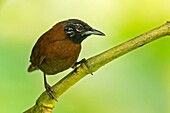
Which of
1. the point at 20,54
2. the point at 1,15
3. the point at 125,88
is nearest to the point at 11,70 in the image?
the point at 20,54

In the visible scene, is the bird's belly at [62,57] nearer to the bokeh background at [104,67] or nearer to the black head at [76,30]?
the black head at [76,30]

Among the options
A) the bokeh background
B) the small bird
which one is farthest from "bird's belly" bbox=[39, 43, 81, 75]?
the bokeh background

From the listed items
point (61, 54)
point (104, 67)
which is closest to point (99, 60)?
point (61, 54)

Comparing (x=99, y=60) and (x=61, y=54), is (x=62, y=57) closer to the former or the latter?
(x=61, y=54)

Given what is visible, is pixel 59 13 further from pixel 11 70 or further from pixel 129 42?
pixel 129 42

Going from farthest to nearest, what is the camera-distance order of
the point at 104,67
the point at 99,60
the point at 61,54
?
the point at 104,67 → the point at 61,54 → the point at 99,60

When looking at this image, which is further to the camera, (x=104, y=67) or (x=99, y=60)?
(x=104, y=67)
